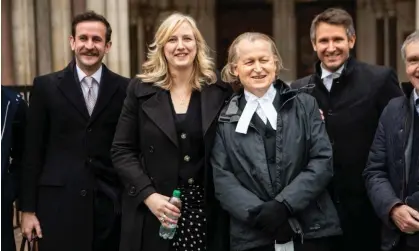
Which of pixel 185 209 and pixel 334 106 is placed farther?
pixel 334 106

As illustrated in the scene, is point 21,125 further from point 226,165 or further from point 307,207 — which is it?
point 307,207

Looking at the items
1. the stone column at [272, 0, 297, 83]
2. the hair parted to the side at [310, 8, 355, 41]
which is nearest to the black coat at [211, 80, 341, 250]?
the hair parted to the side at [310, 8, 355, 41]

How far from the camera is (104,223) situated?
3705mm

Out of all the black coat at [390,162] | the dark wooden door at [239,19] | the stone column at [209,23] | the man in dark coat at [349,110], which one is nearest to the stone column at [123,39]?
the stone column at [209,23]

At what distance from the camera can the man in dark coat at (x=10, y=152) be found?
358 centimetres

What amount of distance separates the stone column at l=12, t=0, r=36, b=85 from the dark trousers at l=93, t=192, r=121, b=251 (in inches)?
234

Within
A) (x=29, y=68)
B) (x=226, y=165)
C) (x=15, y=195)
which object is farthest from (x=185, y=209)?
(x=29, y=68)

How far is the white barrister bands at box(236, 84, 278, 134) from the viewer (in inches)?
120

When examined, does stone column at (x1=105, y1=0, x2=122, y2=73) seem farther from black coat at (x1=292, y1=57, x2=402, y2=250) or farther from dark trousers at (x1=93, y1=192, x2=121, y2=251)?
black coat at (x1=292, y1=57, x2=402, y2=250)

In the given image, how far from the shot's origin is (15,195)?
3711 millimetres

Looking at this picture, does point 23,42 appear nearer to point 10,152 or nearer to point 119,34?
point 119,34

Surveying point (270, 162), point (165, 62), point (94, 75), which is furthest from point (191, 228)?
point (94, 75)

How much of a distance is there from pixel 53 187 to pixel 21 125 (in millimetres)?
415

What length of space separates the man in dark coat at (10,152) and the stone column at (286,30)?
329 inches
